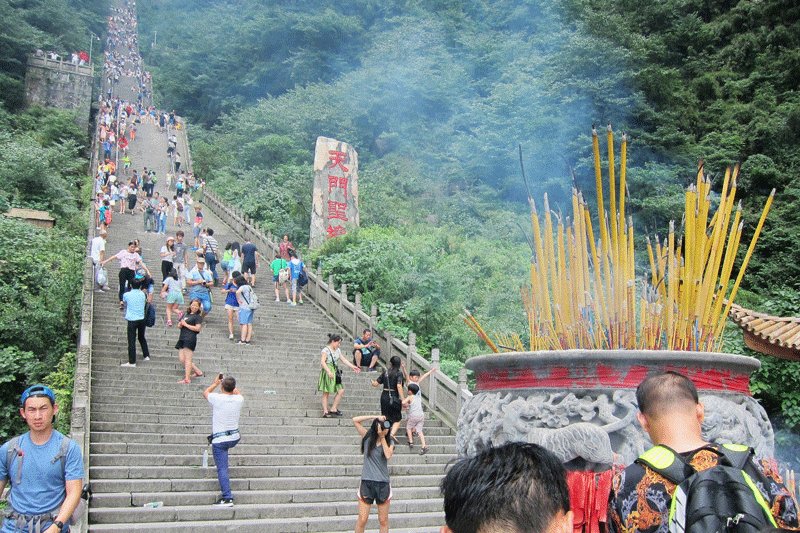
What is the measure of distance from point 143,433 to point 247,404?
72.3 inches

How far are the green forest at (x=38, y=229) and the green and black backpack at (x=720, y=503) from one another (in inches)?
343

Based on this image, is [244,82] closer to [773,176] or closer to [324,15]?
[324,15]

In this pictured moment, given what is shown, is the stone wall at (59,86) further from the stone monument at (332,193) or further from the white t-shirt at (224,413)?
the white t-shirt at (224,413)

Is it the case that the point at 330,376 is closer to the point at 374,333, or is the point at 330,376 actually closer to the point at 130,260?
the point at 374,333

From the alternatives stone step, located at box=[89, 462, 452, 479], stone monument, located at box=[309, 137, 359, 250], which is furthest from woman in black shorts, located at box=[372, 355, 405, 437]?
stone monument, located at box=[309, 137, 359, 250]

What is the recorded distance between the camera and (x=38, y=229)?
17.2m

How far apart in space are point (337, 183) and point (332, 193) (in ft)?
1.08

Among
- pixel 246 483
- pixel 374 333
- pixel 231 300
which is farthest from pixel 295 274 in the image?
pixel 246 483

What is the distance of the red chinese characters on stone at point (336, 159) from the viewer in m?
20.0

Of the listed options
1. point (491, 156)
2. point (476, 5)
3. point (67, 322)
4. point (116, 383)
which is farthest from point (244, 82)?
point (116, 383)

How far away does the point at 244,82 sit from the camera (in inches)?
1609

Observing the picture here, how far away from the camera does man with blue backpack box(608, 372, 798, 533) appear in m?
1.77

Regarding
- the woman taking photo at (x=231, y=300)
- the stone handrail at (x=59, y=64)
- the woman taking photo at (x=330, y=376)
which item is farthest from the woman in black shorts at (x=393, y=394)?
the stone handrail at (x=59, y=64)

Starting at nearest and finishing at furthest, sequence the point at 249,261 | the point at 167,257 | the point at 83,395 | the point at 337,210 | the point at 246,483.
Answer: the point at 246,483 < the point at 83,395 < the point at 167,257 < the point at 249,261 < the point at 337,210
